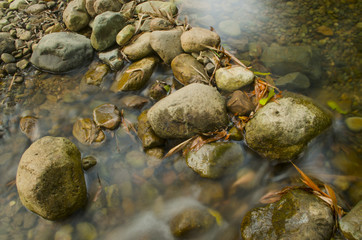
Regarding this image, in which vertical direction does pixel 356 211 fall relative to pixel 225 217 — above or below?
above

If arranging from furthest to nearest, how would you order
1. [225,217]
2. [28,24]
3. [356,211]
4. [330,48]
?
1. [28,24]
2. [330,48]
3. [225,217]
4. [356,211]

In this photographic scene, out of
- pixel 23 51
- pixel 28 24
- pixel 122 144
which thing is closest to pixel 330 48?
pixel 122 144

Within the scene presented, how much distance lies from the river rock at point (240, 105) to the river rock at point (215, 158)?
0.54 metres

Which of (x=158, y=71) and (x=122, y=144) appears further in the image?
(x=158, y=71)

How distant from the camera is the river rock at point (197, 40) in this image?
4234 mm

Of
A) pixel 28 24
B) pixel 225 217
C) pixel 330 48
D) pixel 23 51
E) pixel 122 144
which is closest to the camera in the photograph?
pixel 225 217

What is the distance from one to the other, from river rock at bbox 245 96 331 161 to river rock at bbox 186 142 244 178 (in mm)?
292

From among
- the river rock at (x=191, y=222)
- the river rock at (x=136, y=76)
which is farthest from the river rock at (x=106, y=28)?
the river rock at (x=191, y=222)

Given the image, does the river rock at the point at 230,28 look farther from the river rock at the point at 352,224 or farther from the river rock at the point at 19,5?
the river rock at the point at 19,5

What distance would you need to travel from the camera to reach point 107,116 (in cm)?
403

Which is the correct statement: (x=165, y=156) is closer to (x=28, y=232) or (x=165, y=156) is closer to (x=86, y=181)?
(x=86, y=181)

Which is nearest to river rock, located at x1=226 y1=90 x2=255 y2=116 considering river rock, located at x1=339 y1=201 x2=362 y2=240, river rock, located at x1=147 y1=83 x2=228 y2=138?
river rock, located at x1=147 y1=83 x2=228 y2=138

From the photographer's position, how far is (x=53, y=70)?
5.12 meters

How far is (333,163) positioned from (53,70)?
557 cm
